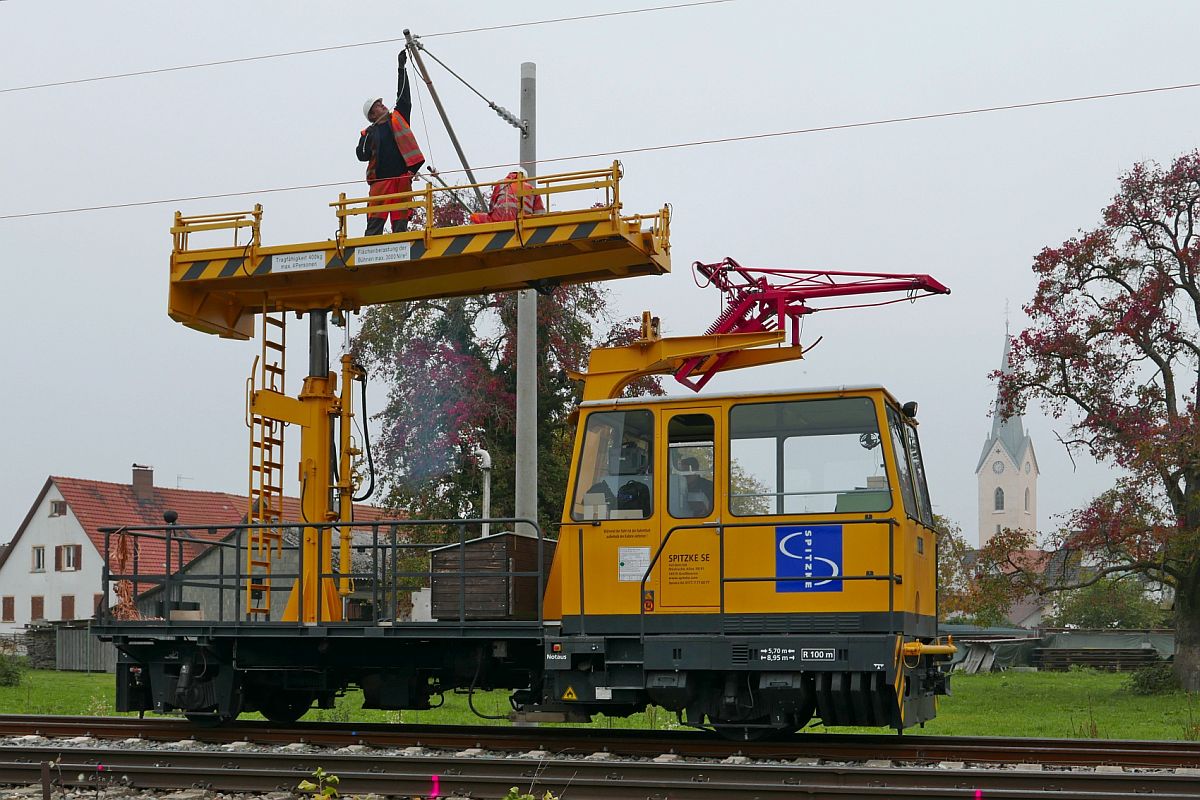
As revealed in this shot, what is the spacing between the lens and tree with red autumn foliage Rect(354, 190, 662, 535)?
91.8 ft

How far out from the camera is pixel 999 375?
1029 inches

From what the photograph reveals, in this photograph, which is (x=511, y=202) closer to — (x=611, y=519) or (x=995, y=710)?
(x=611, y=519)

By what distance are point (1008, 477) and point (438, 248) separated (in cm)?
14239

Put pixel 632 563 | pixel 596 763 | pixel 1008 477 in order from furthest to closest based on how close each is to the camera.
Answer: pixel 1008 477 < pixel 632 563 < pixel 596 763

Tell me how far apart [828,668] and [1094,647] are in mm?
45332

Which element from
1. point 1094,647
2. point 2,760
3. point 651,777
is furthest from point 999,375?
point 1094,647

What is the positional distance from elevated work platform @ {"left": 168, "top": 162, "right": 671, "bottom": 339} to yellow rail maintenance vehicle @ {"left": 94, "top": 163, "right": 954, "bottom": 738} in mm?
29

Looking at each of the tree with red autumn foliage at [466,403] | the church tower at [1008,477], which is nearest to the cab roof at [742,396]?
the tree with red autumn foliage at [466,403]

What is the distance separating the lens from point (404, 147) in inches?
510

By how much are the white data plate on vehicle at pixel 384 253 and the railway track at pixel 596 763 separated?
4424mm

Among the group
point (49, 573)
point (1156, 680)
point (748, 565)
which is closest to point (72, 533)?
point (49, 573)

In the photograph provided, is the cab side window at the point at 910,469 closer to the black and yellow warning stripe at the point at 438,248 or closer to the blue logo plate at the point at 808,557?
the blue logo plate at the point at 808,557

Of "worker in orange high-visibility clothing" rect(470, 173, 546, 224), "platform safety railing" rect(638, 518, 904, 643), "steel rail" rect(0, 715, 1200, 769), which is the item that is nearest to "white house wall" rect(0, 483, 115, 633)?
"steel rail" rect(0, 715, 1200, 769)

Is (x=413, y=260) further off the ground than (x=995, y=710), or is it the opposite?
(x=413, y=260)
